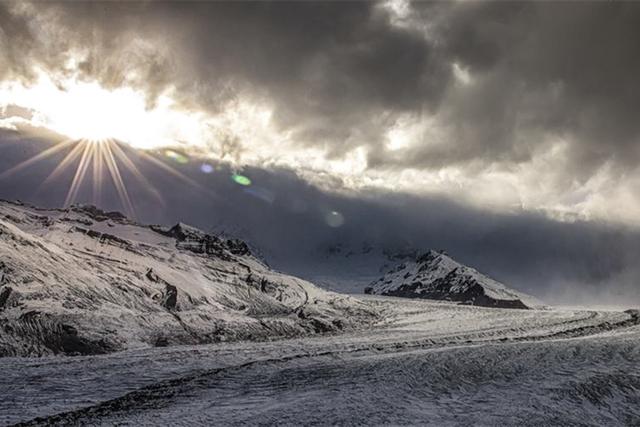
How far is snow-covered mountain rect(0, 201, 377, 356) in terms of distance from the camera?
5547 centimetres

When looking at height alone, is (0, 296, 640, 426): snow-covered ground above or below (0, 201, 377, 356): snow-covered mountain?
below

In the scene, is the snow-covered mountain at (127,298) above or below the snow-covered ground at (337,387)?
above

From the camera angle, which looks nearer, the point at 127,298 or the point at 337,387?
the point at 337,387

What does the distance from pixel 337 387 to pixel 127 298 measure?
5108cm

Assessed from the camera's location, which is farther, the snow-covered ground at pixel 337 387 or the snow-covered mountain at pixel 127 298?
the snow-covered mountain at pixel 127 298

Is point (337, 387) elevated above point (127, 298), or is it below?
below

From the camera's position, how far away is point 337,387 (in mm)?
35500

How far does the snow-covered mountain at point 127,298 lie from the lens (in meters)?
55.5

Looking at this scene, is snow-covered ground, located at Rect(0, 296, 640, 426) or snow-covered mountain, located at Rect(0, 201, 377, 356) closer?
snow-covered ground, located at Rect(0, 296, 640, 426)

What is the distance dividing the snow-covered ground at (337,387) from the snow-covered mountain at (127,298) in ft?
40.8

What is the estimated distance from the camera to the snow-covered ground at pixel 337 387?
2941 centimetres

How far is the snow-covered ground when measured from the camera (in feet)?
96.5

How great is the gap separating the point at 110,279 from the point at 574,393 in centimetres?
6885

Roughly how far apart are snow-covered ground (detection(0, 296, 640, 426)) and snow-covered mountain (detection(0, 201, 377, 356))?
1244cm
